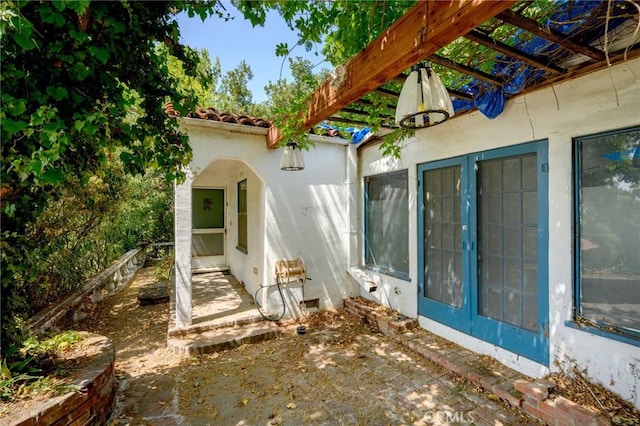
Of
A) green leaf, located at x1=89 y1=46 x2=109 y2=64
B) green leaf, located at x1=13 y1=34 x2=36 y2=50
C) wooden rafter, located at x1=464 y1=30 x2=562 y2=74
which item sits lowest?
green leaf, located at x1=13 y1=34 x2=36 y2=50

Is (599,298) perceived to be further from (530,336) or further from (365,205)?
(365,205)

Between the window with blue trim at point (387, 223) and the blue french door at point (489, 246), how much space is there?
422mm

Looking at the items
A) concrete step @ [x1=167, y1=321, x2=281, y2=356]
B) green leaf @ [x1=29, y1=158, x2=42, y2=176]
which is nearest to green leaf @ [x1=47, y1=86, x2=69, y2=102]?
green leaf @ [x1=29, y1=158, x2=42, y2=176]

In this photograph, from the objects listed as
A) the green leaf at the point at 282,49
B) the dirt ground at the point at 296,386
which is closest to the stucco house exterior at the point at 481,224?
the dirt ground at the point at 296,386

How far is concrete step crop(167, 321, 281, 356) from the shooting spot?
13.3ft

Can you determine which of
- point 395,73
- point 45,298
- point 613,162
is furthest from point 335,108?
point 45,298

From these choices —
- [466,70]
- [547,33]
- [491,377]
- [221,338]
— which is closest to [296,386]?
[221,338]

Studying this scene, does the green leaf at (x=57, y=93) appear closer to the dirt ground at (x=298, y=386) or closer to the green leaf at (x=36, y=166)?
the green leaf at (x=36, y=166)

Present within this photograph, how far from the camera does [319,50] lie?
3125 mm

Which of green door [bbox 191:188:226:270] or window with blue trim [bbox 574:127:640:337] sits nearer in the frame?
window with blue trim [bbox 574:127:640:337]

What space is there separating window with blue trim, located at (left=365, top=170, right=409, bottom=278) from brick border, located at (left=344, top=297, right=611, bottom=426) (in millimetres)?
776

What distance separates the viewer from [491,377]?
316cm

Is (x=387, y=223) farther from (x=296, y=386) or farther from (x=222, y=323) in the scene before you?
(x=222, y=323)

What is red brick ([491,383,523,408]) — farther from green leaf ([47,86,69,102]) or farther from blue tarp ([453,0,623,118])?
green leaf ([47,86,69,102])
